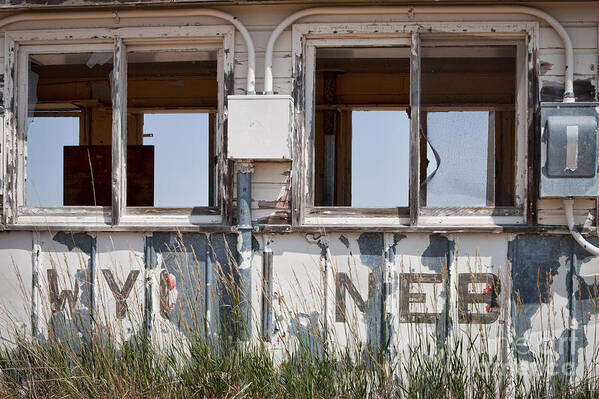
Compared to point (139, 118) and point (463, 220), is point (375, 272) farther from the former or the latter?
point (139, 118)

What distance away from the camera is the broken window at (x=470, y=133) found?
4.69 metres

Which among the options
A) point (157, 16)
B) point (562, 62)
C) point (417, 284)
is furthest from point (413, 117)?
point (157, 16)

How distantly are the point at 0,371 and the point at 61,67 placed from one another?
8.12 feet

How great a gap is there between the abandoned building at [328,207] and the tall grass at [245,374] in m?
0.24

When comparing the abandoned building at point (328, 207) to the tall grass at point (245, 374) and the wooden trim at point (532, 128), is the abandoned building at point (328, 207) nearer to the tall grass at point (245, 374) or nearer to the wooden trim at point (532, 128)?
the wooden trim at point (532, 128)

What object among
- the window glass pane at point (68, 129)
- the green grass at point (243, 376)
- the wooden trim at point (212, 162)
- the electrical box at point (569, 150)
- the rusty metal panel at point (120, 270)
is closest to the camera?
the green grass at point (243, 376)

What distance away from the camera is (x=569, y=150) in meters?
4.32

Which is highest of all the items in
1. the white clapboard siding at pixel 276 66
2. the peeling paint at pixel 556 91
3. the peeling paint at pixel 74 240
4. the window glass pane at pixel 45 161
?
the white clapboard siding at pixel 276 66

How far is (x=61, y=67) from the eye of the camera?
5.41 m

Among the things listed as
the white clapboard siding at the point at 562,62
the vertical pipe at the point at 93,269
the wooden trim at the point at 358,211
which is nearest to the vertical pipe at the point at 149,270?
the vertical pipe at the point at 93,269

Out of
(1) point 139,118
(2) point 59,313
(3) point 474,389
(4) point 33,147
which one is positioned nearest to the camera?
(3) point 474,389

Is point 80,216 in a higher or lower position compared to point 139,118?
lower

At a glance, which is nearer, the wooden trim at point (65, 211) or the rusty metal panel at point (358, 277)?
the rusty metal panel at point (358, 277)

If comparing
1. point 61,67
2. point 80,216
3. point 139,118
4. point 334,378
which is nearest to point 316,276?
point 334,378
